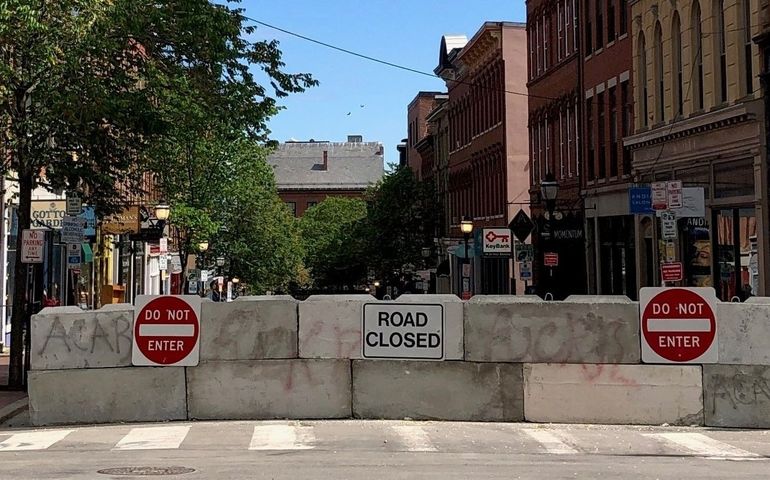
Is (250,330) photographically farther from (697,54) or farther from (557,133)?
(557,133)

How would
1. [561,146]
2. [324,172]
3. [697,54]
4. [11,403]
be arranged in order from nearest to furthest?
[11,403], [697,54], [561,146], [324,172]

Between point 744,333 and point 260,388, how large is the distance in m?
5.58

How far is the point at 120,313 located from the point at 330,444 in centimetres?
347

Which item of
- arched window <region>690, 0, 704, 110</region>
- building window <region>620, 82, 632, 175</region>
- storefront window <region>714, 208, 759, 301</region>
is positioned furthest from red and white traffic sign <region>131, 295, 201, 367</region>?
building window <region>620, 82, 632, 175</region>

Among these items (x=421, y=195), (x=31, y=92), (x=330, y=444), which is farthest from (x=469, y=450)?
(x=421, y=195)

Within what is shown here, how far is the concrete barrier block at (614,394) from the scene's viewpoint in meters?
13.4

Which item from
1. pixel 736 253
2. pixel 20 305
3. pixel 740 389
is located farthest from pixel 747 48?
pixel 20 305

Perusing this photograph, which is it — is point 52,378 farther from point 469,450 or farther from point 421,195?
point 421,195

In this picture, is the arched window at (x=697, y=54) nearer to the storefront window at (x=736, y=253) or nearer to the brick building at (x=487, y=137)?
the storefront window at (x=736, y=253)

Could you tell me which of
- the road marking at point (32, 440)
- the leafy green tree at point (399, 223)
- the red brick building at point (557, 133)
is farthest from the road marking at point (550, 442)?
the leafy green tree at point (399, 223)

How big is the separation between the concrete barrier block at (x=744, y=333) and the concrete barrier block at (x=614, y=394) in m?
0.43

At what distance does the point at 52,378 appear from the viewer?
13711mm

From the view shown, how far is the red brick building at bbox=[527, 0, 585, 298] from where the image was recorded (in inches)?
1618

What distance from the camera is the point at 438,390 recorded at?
13.7m
